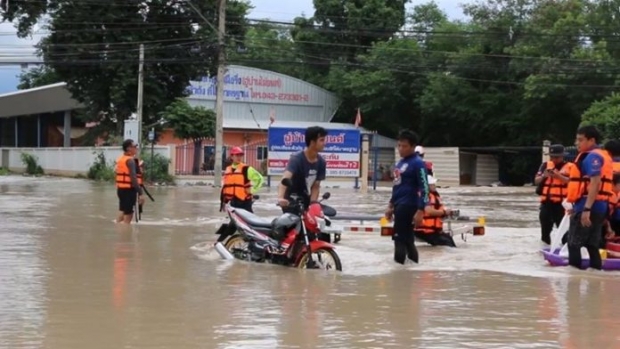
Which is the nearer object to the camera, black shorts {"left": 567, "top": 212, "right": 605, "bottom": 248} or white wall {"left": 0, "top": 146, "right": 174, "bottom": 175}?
black shorts {"left": 567, "top": 212, "right": 605, "bottom": 248}

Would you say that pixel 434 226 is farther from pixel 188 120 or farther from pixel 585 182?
pixel 188 120

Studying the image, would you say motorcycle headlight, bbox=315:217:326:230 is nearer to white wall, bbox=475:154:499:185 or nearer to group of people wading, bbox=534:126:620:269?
group of people wading, bbox=534:126:620:269

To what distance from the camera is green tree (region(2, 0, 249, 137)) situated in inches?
1780

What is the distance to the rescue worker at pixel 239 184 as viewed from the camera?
1334cm

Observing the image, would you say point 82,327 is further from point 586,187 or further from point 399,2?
point 399,2

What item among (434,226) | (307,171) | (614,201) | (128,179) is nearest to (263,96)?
(128,179)

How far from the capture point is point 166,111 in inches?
1788

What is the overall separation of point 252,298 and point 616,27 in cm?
4351

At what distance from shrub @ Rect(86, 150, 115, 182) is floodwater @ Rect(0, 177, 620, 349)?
2790 cm

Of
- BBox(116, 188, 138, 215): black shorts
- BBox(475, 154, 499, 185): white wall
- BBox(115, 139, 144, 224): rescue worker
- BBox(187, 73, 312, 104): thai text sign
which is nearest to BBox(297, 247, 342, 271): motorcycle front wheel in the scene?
BBox(115, 139, 144, 224): rescue worker

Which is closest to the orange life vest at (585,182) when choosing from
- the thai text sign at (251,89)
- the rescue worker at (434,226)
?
the rescue worker at (434,226)


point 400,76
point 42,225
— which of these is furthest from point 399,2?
point 42,225

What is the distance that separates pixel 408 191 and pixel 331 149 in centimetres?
2593

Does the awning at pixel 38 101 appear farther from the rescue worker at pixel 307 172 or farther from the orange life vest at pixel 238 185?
the rescue worker at pixel 307 172
